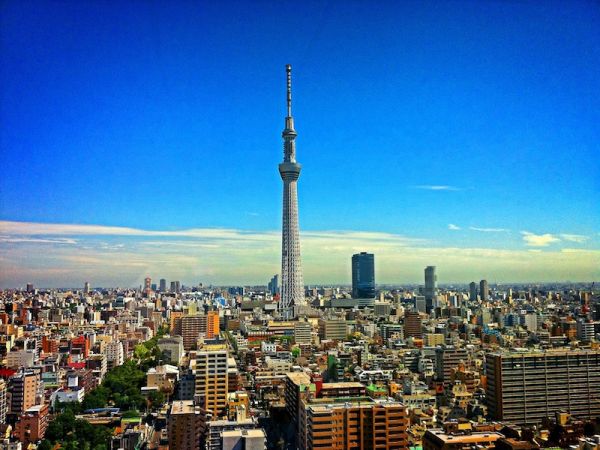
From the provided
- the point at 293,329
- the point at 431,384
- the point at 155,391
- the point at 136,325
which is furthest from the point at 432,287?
the point at 155,391

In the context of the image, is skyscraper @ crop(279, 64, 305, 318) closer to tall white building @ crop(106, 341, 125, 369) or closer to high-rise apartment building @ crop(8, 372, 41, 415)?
tall white building @ crop(106, 341, 125, 369)

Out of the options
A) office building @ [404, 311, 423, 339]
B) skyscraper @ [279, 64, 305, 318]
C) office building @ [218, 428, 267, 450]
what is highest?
skyscraper @ [279, 64, 305, 318]

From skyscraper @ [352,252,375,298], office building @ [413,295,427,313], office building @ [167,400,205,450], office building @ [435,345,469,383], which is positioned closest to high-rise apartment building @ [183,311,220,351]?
office building @ [435,345,469,383]

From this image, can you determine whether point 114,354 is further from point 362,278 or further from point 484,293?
point 362,278

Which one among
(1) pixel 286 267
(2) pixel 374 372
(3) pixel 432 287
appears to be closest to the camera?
(2) pixel 374 372

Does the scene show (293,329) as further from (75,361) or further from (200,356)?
(200,356)

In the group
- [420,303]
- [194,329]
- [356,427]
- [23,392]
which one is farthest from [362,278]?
[356,427]

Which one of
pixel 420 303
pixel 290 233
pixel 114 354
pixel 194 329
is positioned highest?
pixel 290 233
